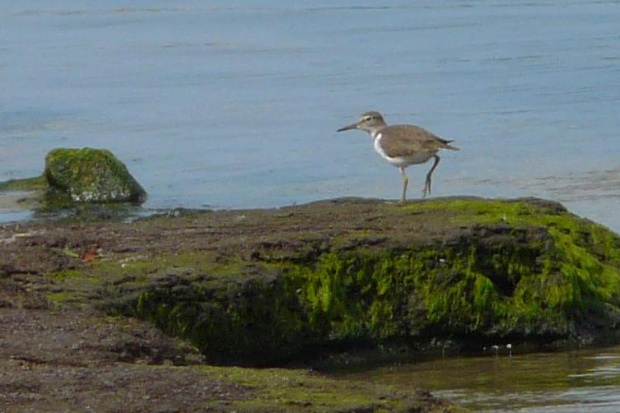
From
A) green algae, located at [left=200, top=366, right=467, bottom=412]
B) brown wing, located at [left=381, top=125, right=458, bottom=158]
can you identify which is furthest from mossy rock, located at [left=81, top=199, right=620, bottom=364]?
brown wing, located at [left=381, top=125, right=458, bottom=158]

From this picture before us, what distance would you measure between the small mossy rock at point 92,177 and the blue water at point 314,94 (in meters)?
0.33

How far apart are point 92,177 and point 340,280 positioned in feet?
18.0

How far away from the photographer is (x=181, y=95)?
19.5 metres

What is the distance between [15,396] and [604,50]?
1744 centimetres

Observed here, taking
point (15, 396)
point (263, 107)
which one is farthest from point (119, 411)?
point (263, 107)

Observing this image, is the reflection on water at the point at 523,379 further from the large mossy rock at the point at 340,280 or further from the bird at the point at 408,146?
the bird at the point at 408,146

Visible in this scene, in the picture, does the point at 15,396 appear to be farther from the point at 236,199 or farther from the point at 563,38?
the point at 563,38

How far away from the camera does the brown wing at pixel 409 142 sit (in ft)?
34.3

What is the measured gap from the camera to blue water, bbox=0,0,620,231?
14.2m

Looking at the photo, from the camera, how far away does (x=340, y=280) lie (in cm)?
793

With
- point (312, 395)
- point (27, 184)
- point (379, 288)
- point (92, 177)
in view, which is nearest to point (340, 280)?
point (379, 288)

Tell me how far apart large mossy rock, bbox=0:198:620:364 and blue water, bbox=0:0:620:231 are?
3.63 m

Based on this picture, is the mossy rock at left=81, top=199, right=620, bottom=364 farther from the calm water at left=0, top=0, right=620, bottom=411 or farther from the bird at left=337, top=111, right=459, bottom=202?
the bird at left=337, top=111, right=459, bottom=202

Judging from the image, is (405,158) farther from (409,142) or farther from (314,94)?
(314,94)
